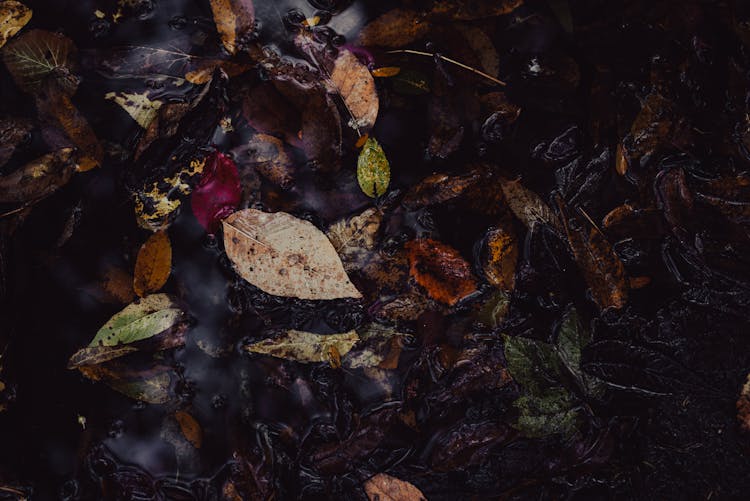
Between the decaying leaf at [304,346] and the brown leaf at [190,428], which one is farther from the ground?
the decaying leaf at [304,346]

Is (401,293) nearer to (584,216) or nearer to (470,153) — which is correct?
(470,153)

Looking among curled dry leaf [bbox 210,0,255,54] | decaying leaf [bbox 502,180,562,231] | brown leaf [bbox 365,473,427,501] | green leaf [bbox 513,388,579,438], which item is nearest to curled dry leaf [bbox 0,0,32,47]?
curled dry leaf [bbox 210,0,255,54]

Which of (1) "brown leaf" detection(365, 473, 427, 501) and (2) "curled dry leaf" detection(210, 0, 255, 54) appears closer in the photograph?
(1) "brown leaf" detection(365, 473, 427, 501)

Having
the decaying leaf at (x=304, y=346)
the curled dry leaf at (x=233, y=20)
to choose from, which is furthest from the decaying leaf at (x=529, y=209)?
the curled dry leaf at (x=233, y=20)

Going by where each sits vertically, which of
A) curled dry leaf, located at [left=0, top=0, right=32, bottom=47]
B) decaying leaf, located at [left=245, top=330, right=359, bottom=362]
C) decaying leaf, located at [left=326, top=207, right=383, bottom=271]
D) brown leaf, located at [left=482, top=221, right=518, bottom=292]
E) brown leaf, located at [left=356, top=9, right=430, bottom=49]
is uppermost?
curled dry leaf, located at [left=0, top=0, right=32, bottom=47]

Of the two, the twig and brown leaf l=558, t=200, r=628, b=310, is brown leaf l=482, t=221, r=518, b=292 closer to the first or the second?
brown leaf l=558, t=200, r=628, b=310

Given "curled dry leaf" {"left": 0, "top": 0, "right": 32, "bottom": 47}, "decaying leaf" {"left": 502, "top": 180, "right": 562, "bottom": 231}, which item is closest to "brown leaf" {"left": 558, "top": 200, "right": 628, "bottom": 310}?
"decaying leaf" {"left": 502, "top": 180, "right": 562, "bottom": 231}

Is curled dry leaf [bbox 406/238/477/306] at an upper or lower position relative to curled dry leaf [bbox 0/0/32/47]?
lower

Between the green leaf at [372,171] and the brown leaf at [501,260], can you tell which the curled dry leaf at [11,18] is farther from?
the brown leaf at [501,260]
